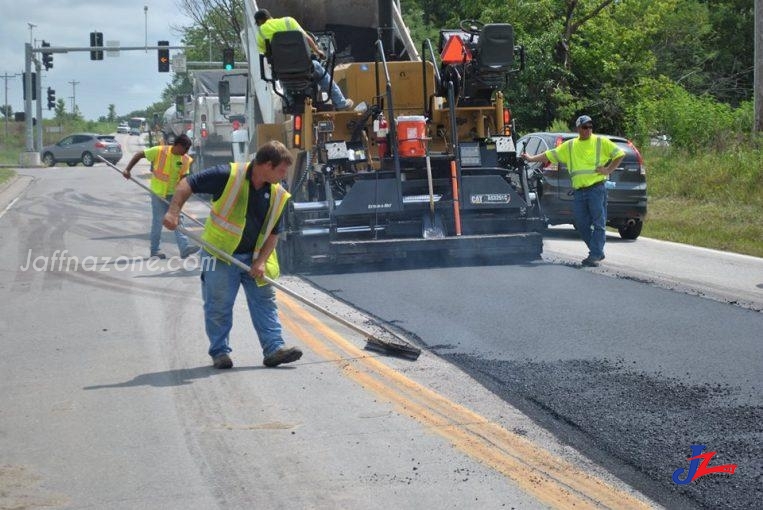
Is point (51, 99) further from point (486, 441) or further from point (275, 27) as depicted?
point (486, 441)

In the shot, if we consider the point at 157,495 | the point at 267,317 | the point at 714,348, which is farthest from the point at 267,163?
the point at 714,348

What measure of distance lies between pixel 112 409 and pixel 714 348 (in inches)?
164

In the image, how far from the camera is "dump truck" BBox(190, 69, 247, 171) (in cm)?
1978

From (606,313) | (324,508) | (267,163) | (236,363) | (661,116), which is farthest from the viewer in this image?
(661,116)

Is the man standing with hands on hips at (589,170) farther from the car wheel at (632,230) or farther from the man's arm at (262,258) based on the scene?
the man's arm at (262,258)

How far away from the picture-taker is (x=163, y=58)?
44.8 m

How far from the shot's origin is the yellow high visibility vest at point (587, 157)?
13016mm

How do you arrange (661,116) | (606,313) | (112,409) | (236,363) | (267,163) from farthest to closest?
1. (661,116)
2. (606,313)
3. (236,363)
4. (267,163)
5. (112,409)

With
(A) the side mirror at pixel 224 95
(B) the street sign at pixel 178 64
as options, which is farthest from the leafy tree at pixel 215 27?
(A) the side mirror at pixel 224 95

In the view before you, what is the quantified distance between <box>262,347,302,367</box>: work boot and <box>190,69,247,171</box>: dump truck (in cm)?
1152

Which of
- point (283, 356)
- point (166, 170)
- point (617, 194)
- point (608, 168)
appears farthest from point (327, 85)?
point (283, 356)

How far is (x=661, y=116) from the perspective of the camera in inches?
998

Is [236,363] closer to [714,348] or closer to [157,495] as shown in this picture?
[157,495]

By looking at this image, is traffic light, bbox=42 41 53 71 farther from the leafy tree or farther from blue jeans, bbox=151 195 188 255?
blue jeans, bbox=151 195 188 255
